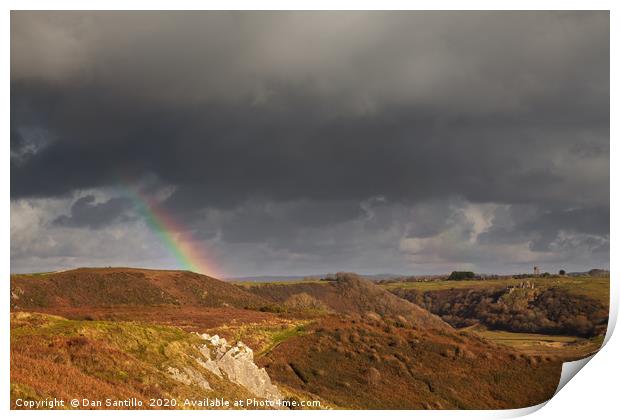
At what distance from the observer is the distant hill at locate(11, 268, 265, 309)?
5612 centimetres

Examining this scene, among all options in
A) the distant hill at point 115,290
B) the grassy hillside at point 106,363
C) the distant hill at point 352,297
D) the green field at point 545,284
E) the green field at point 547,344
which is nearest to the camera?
the grassy hillside at point 106,363

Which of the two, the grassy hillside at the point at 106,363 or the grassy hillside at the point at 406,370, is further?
the grassy hillside at the point at 406,370

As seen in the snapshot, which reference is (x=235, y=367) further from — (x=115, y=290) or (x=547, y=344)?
(x=115, y=290)

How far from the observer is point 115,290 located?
196ft

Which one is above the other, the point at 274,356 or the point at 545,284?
the point at 545,284

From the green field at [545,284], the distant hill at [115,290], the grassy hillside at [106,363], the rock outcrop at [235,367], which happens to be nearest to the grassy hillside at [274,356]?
the grassy hillside at [106,363]

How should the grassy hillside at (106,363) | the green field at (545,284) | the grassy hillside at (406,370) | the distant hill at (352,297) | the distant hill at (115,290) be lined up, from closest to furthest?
the grassy hillside at (106,363), the grassy hillside at (406,370), the green field at (545,284), the distant hill at (115,290), the distant hill at (352,297)

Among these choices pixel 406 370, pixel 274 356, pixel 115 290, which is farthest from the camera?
pixel 115 290

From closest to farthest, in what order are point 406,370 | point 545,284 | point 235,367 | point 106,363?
point 106,363 → point 235,367 → point 406,370 → point 545,284

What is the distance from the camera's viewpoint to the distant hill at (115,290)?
5612 cm

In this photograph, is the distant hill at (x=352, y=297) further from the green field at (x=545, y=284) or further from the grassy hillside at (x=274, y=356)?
the grassy hillside at (x=274, y=356)

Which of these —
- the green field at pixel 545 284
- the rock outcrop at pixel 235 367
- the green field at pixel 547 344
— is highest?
the green field at pixel 545 284

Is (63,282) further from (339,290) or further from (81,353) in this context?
(81,353)

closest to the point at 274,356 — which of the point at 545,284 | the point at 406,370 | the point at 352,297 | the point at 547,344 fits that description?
the point at 406,370
